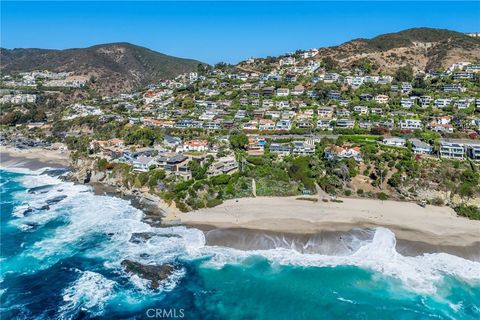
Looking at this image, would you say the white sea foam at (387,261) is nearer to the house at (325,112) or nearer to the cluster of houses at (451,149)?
the cluster of houses at (451,149)

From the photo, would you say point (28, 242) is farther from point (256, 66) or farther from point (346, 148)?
point (256, 66)

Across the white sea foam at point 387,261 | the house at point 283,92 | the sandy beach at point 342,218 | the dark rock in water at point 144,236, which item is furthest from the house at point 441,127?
the dark rock in water at point 144,236

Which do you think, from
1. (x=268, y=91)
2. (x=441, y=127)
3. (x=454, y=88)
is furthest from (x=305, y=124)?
(x=454, y=88)

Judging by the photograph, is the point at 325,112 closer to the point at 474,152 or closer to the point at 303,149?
the point at 303,149

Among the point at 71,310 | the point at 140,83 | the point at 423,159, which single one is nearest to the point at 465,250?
the point at 423,159

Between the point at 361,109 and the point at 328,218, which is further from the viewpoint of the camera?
the point at 361,109
